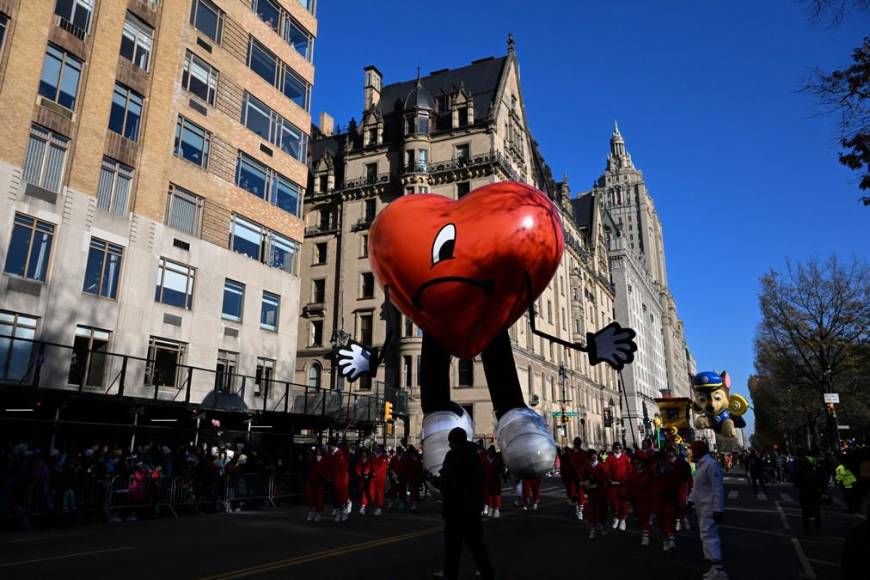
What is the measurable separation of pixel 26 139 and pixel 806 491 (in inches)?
928

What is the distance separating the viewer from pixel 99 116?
2028 centimetres

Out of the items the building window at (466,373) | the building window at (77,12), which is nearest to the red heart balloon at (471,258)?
the building window at (77,12)

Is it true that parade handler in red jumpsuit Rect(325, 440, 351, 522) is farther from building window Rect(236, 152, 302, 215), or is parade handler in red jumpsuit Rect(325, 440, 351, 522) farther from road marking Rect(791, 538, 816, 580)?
building window Rect(236, 152, 302, 215)

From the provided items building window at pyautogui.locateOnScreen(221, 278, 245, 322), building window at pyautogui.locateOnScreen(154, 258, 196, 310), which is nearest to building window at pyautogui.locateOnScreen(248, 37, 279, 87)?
building window at pyautogui.locateOnScreen(221, 278, 245, 322)

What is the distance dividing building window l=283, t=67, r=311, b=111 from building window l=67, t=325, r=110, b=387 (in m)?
15.6

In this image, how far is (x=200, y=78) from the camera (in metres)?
24.5

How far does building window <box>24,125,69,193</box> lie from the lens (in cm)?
1830

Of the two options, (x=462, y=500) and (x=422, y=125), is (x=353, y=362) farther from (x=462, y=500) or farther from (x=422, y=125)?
(x=422, y=125)

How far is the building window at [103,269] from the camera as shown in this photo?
19516 mm

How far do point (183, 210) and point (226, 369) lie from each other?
6.70 meters

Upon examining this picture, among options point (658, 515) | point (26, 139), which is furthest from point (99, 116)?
point (658, 515)

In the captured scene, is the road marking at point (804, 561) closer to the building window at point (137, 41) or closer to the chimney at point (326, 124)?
the building window at point (137, 41)

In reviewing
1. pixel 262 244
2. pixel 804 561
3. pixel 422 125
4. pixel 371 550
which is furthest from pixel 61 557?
pixel 422 125

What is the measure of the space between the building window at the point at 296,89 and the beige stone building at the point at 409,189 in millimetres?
13952
